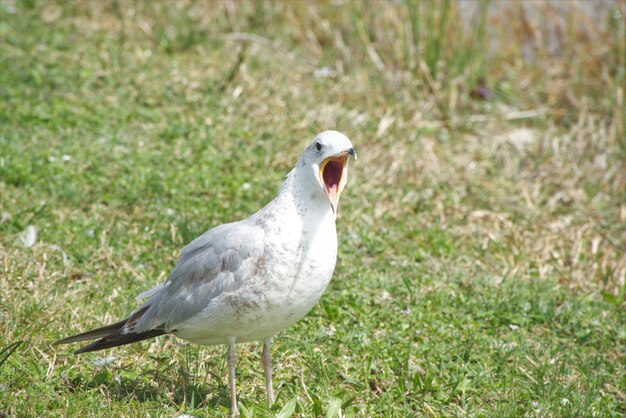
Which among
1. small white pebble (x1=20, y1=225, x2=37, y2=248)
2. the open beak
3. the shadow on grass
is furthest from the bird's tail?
small white pebble (x1=20, y1=225, x2=37, y2=248)

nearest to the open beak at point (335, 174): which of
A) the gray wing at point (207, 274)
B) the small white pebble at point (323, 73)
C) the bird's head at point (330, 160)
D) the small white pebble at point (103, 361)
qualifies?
the bird's head at point (330, 160)

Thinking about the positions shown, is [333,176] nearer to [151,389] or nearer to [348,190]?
[151,389]

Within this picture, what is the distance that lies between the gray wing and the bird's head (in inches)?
13.4

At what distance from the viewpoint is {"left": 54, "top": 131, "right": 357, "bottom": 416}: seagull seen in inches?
134

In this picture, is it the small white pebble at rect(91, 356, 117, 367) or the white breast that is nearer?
the white breast

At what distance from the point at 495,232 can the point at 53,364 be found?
10.2 ft

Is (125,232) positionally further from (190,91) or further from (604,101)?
(604,101)

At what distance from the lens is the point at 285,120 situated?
6543 millimetres

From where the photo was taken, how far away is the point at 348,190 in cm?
588

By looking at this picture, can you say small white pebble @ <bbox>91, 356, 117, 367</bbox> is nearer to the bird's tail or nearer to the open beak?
the bird's tail

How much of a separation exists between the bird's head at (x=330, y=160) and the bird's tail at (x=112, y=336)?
38.3 inches

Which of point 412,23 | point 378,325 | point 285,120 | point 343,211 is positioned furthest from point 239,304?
point 412,23

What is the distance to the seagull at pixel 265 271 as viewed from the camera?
3.42 m

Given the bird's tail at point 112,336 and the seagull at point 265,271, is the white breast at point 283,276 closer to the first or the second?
the seagull at point 265,271
